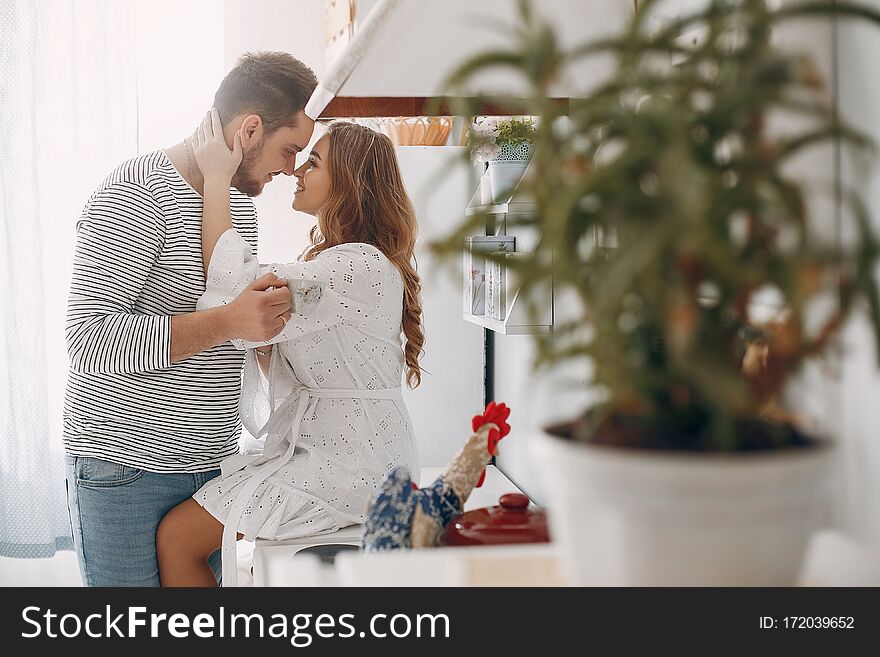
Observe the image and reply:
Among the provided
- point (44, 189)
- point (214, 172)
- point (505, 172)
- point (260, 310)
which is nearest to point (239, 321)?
point (260, 310)

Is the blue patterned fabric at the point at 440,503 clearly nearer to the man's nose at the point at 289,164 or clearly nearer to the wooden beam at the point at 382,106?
the wooden beam at the point at 382,106

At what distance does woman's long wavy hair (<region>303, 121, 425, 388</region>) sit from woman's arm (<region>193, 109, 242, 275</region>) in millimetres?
198

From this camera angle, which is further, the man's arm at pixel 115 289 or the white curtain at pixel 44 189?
the white curtain at pixel 44 189

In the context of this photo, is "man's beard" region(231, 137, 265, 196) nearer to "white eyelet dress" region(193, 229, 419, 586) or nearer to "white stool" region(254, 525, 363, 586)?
"white eyelet dress" region(193, 229, 419, 586)

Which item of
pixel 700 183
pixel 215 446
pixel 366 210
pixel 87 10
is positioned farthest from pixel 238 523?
pixel 87 10

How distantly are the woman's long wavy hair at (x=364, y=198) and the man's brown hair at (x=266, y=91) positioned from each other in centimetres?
9

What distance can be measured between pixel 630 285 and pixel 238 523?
1.12 meters

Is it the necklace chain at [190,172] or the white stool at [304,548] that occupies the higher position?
the necklace chain at [190,172]

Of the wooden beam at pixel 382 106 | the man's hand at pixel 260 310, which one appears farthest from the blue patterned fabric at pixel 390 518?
the man's hand at pixel 260 310

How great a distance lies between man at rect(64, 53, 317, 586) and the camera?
57.0 inches

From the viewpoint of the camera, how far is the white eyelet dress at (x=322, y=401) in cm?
142

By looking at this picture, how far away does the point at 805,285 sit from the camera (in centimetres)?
38

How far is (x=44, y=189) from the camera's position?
2.45 m

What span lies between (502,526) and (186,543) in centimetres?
100
